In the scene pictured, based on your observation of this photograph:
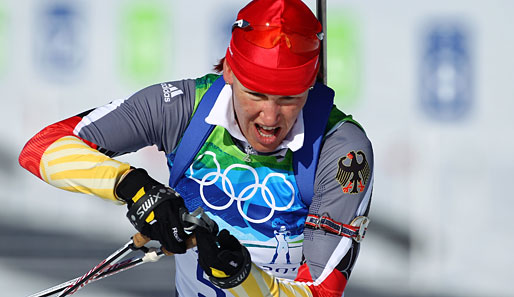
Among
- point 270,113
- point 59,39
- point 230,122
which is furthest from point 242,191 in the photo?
point 59,39

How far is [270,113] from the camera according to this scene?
75.4 inches

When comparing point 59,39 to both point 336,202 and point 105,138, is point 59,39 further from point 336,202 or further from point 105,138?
point 336,202

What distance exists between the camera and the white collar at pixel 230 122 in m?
2.04

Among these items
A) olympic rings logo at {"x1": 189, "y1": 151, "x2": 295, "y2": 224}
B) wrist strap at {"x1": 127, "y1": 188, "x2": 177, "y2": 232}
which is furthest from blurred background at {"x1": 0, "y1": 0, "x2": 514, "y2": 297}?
wrist strap at {"x1": 127, "y1": 188, "x2": 177, "y2": 232}

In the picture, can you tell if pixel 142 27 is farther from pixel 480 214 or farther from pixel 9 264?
pixel 480 214

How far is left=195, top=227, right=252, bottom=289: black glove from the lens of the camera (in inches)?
66.3

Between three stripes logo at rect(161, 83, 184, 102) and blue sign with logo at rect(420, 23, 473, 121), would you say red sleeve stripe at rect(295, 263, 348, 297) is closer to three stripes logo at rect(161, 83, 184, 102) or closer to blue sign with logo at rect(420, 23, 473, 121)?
three stripes logo at rect(161, 83, 184, 102)

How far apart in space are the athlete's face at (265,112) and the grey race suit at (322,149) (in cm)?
15

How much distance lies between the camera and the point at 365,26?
4.54m

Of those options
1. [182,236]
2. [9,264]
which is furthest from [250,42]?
[9,264]

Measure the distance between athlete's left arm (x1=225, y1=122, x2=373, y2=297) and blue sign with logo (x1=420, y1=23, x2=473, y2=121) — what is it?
256cm

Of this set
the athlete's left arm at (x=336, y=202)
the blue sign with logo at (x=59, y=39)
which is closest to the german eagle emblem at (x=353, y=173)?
the athlete's left arm at (x=336, y=202)

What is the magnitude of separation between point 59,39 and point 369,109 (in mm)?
1846

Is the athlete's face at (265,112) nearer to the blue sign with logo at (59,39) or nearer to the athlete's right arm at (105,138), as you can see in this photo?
the athlete's right arm at (105,138)
